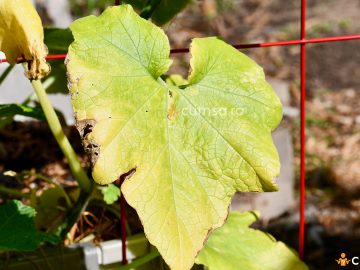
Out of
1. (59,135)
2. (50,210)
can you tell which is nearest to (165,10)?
(59,135)

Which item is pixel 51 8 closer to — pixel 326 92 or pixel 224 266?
pixel 326 92

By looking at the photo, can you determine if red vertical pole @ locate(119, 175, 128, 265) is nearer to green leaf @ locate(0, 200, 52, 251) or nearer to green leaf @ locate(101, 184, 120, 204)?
green leaf @ locate(101, 184, 120, 204)

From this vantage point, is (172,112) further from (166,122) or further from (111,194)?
(111,194)

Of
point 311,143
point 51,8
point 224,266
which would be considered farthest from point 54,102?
point 311,143

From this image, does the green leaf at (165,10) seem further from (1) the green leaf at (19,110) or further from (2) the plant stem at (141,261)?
(2) the plant stem at (141,261)

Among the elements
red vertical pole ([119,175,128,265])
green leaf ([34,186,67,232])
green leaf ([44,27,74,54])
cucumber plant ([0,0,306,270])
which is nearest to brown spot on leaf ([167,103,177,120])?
cucumber plant ([0,0,306,270])

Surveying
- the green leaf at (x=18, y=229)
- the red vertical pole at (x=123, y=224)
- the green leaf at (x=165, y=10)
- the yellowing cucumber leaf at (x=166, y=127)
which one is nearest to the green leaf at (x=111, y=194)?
the red vertical pole at (x=123, y=224)
